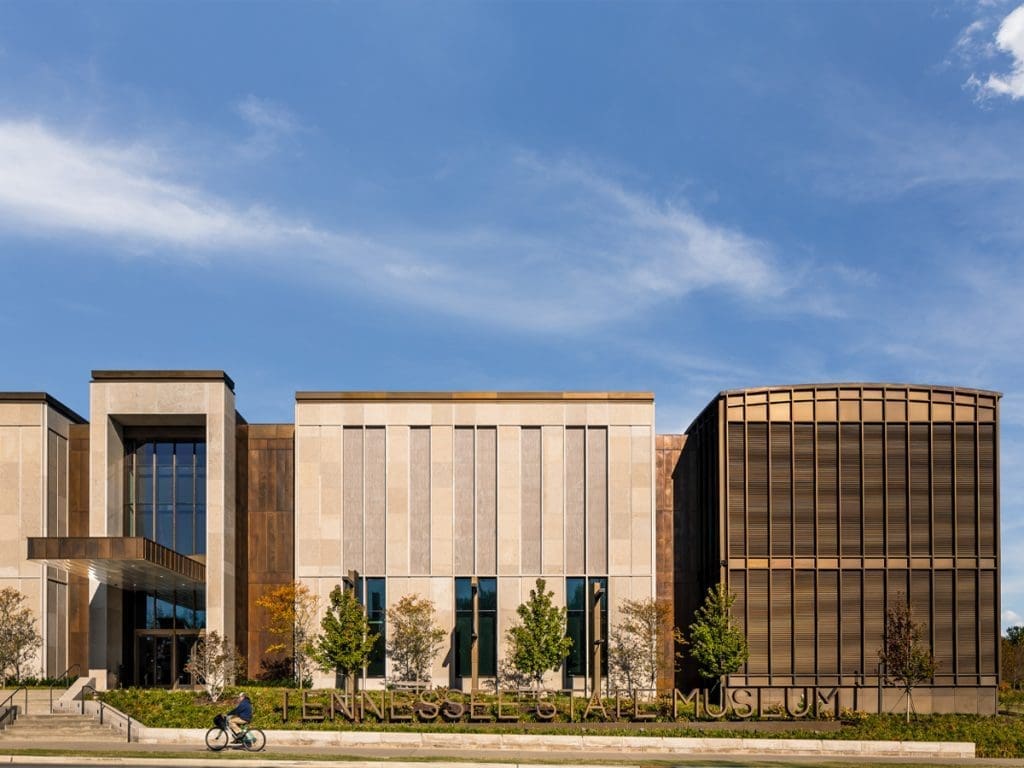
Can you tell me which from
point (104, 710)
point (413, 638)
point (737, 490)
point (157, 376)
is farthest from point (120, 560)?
point (737, 490)

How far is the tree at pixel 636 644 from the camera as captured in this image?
2051 inches

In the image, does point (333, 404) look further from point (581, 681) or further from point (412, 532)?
point (581, 681)

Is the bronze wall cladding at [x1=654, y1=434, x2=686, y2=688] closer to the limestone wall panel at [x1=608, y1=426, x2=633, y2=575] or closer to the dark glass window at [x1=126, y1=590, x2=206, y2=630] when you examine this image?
the limestone wall panel at [x1=608, y1=426, x2=633, y2=575]

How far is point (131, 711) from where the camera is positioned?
136 ft

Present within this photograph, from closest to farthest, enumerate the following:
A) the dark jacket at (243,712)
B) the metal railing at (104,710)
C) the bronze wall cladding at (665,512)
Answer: the dark jacket at (243,712) → the metal railing at (104,710) → the bronze wall cladding at (665,512)

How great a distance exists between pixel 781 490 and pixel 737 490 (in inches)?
78.0

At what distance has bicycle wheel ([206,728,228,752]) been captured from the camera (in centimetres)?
3488

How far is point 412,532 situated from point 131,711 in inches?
637

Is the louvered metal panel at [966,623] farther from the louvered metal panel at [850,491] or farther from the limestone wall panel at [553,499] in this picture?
the limestone wall panel at [553,499]

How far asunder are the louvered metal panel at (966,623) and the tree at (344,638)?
25163 mm

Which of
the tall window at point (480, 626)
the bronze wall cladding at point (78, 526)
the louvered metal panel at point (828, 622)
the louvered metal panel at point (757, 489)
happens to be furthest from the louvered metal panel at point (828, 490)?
the bronze wall cladding at point (78, 526)

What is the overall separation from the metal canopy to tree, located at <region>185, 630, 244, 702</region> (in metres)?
2.91

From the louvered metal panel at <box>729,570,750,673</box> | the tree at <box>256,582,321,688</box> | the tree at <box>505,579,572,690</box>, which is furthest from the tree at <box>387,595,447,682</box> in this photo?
the louvered metal panel at <box>729,570,750,673</box>

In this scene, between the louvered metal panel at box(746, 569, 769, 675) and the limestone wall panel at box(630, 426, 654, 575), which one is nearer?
the louvered metal panel at box(746, 569, 769, 675)
